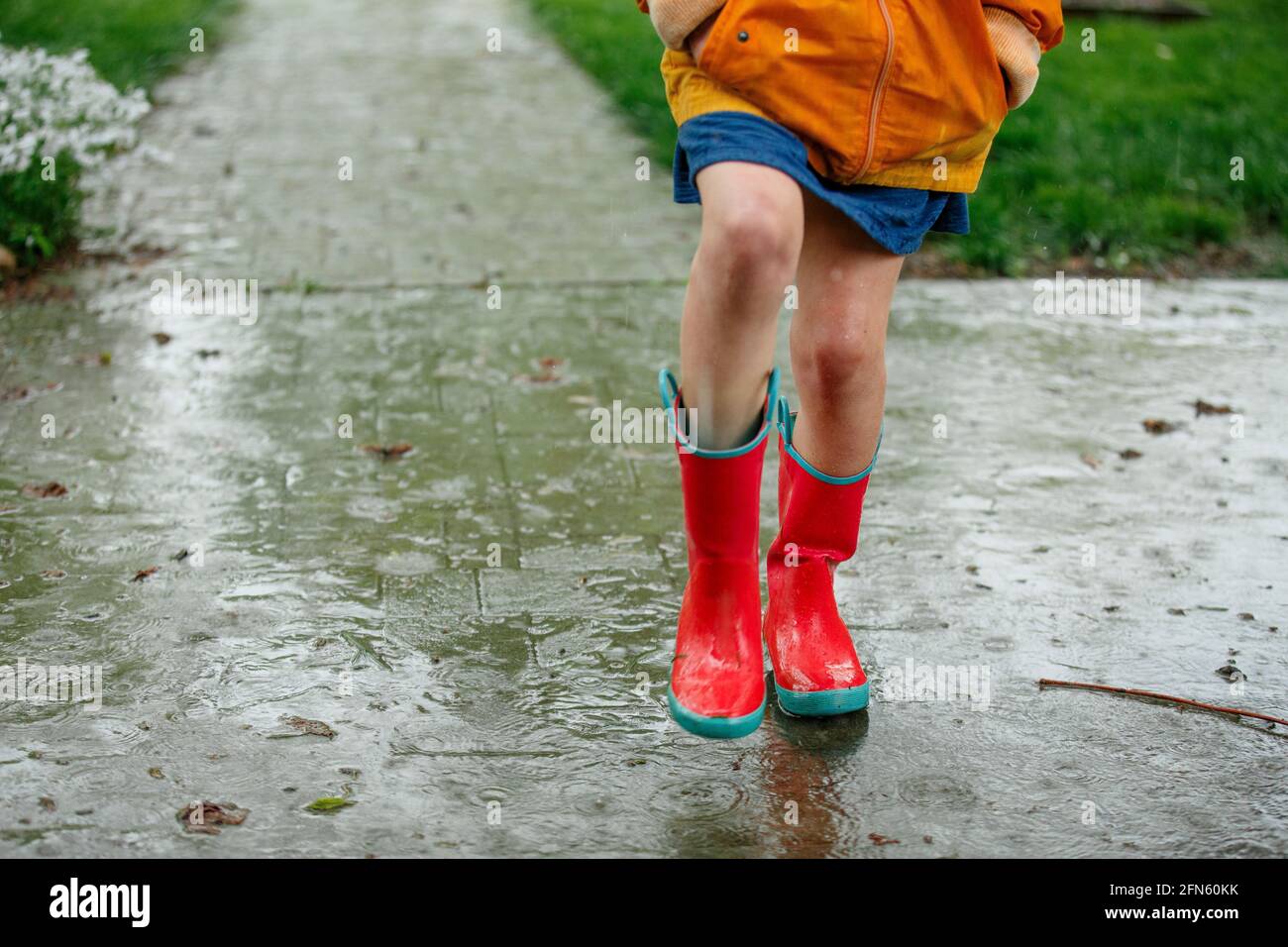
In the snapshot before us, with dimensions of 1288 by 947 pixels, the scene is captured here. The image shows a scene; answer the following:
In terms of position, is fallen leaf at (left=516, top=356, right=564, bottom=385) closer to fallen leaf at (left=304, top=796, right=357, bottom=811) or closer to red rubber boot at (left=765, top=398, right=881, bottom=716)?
red rubber boot at (left=765, top=398, right=881, bottom=716)

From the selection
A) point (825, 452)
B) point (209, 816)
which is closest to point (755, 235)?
point (825, 452)

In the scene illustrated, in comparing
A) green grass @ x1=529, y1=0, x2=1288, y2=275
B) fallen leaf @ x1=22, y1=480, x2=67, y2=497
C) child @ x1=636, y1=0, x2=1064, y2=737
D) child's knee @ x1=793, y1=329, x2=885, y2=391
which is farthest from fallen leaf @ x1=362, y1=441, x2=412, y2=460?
green grass @ x1=529, y1=0, x2=1288, y2=275

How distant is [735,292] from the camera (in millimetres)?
2105

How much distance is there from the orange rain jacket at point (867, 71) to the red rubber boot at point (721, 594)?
41 centimetres

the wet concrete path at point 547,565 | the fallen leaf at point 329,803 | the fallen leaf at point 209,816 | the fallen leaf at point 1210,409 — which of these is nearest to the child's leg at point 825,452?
the wet concrete path at point 547,565

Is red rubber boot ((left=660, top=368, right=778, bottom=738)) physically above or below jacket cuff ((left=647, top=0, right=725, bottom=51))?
below

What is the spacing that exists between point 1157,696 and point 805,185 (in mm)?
1200

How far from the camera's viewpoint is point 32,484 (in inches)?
134

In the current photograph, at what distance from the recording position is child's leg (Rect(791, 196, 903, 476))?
2.37 meters

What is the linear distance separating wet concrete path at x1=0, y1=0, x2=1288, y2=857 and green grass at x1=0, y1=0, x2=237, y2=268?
0.34m

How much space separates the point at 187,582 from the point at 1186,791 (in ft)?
6.51

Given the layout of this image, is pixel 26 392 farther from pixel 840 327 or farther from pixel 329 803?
pixel 840 327
